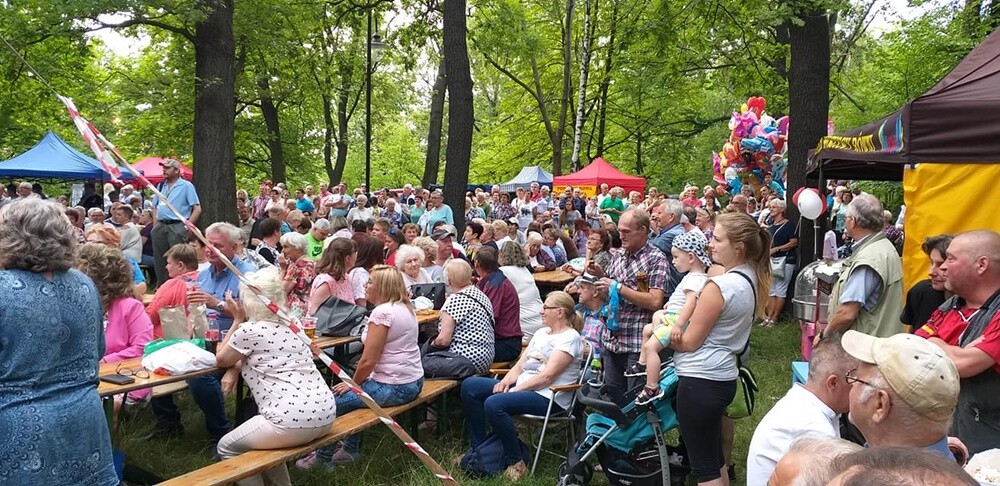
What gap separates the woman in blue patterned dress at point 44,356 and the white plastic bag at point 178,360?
1357 millimetres

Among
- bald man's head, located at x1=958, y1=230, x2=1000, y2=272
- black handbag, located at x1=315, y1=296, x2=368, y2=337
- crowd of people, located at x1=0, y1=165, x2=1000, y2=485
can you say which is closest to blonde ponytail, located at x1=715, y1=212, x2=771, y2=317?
crowd of people, located at x1=0, y1=165, x2=1000, y2=485

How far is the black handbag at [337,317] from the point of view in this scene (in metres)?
→ 6.12

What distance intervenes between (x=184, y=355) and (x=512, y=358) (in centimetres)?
283

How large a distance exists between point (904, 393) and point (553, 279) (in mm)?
6701

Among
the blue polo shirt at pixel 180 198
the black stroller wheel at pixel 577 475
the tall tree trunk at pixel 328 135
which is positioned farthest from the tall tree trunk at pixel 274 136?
the black stroller wheel at pixel 577 475

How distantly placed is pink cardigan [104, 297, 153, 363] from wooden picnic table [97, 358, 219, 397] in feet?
0.37

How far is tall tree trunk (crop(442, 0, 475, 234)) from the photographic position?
10781 millimetres

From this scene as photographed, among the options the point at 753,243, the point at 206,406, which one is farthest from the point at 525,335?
the point at 753,243

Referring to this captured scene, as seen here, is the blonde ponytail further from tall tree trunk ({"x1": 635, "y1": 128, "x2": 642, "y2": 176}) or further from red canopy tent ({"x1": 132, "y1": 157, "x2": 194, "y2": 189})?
tall tree trunk ({"x1": 635, "y1": 128, "x2": 642, "y2": 176})

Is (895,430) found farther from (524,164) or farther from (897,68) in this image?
(524,164)

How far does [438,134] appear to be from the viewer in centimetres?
2139

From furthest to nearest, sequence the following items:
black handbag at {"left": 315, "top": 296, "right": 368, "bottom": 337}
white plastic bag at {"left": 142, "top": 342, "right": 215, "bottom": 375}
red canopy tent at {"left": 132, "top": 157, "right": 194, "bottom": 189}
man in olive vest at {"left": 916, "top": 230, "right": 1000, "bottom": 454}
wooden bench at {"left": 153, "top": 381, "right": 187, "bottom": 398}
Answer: red canopy tent at {"left": 132, "top": 157, "right": 194, "bottom": 189} < black handbag at {"left": 315, "top": 296, "right": 368, "bottom": 337} < wooden bench at {"left": 153, "top": 381, "right": 187, "bottom": 398} < white plastic bag at {"left": 142, "top": 342, "right": 215, "bottom": 375} < man in olive vest at {"left": 916, "top": 230, "right": 1000, "bottom": 454}

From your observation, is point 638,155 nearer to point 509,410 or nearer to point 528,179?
point 528,179

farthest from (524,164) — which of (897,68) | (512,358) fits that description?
(512,358)
